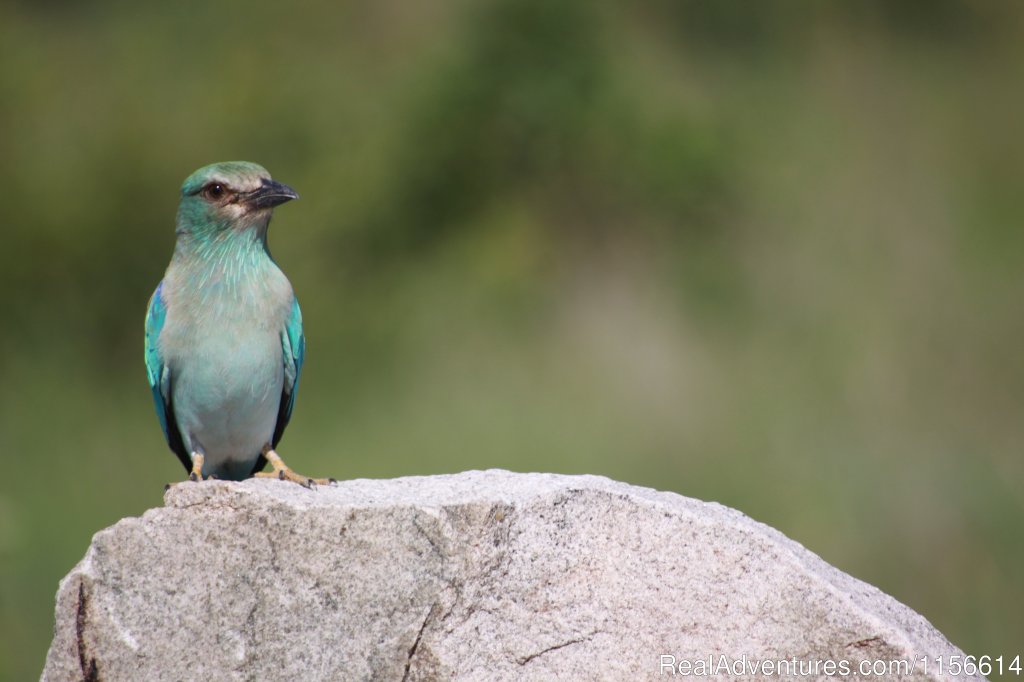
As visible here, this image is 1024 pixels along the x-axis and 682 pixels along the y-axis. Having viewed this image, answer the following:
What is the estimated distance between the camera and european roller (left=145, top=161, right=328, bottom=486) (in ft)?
16.1

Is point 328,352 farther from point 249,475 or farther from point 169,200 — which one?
point 249,475

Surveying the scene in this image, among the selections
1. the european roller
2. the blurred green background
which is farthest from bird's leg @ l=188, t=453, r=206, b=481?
the blurred green background

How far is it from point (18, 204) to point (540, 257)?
189 inches

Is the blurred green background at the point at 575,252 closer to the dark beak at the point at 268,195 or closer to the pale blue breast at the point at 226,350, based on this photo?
the pale blue breast at the point at 226,350

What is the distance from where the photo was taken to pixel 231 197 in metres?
5.11

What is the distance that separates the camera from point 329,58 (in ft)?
43.3

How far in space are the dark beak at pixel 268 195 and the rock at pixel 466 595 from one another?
135cm

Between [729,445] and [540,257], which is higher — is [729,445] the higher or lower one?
the lower one

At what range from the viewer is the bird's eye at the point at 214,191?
16.8 ft

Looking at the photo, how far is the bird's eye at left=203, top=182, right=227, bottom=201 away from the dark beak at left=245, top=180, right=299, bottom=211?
3.9 inches

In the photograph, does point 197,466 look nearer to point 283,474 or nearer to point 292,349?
point 283,474

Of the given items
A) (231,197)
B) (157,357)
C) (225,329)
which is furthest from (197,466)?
(231,197)

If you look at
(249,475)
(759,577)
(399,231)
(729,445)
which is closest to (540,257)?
(399,231)

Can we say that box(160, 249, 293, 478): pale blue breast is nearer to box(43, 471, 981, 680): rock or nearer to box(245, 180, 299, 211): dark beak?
box(245, 180, 299, 211): dark beak
